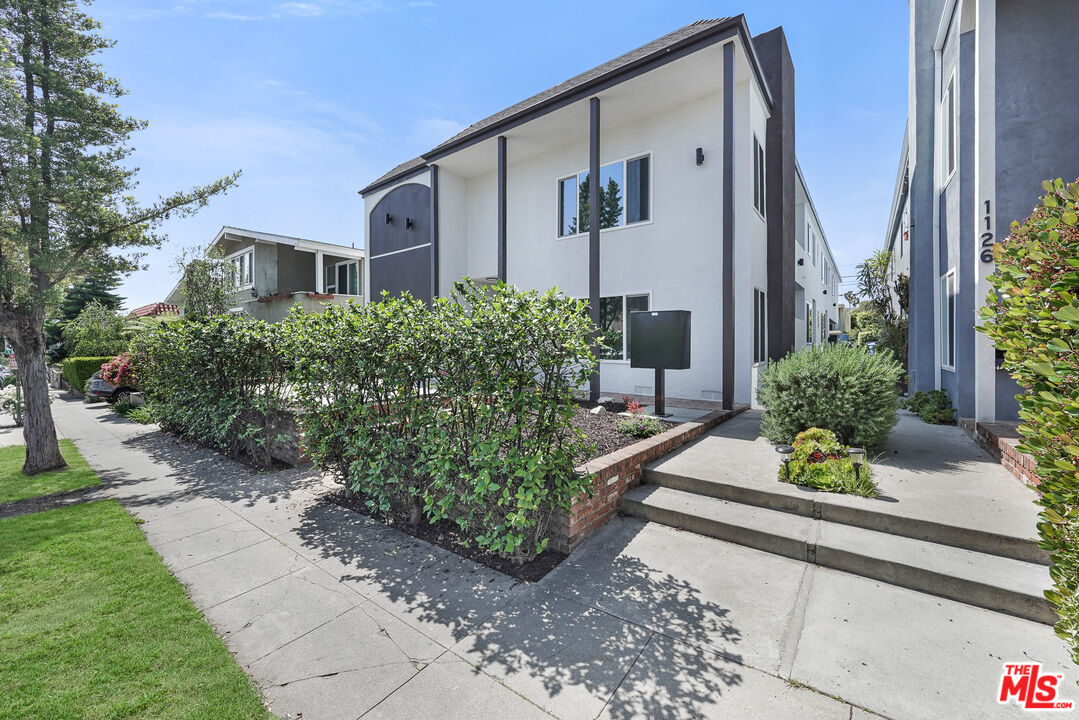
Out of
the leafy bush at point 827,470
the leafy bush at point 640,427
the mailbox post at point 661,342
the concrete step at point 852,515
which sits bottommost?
the concrete step at point 852,515

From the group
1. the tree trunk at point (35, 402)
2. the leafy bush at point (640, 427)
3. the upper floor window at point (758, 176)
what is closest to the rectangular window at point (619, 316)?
the upper floor window at point (758, 176)

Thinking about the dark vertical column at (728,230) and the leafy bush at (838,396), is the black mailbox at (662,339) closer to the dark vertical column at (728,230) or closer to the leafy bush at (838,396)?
the dark vertical column at (728,230)

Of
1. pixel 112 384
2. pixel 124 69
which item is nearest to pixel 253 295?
pixel 112 384

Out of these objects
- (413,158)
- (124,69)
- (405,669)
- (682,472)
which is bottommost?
(405,669)

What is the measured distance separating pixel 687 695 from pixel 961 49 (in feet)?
30.4

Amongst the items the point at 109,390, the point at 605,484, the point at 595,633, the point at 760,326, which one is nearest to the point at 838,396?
the point at 605,484

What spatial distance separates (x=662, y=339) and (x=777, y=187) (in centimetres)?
601

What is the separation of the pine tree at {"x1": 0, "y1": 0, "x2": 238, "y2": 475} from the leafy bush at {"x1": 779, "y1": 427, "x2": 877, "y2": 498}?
9.17 meters

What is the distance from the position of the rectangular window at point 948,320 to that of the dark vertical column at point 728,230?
3148mm

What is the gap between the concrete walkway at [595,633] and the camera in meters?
2.16

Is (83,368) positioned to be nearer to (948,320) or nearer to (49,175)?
(49,175)

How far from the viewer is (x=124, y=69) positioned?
6.46 m

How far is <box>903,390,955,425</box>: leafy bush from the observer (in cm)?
698

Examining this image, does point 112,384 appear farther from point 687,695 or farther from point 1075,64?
point 1075,64
